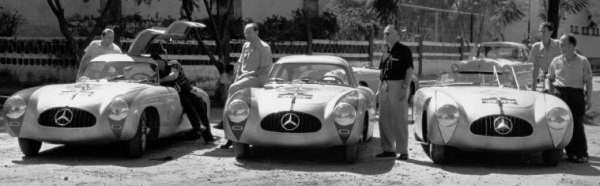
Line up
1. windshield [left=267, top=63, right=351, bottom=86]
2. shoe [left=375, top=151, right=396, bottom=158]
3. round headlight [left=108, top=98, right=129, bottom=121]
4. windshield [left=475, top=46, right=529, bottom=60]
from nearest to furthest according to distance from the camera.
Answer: round headlight [left=108, top=98, right=129, bottom=121], shoe [left=375, top=151, right=396, bottom=158], windshield [left=267, top=63, right=351, bottom=86], windshield [left=475, top=46, right=529, bottom=60]

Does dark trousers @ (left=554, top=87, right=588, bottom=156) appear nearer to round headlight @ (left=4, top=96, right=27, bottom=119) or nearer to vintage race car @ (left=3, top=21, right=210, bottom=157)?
vintage race car @ (left=3, top=21, right=210, bottom=157)

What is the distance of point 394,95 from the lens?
9.70 metres

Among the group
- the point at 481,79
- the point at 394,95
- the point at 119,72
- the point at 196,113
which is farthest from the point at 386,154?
the point at 119,72

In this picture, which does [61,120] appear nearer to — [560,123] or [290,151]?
[290,151]

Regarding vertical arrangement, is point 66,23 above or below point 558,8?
below

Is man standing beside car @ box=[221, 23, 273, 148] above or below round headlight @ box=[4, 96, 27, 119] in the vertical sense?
above

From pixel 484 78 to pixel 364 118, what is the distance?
5.60 ft

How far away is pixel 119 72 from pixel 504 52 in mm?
13375

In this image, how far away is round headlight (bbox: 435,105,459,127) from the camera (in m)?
8.95

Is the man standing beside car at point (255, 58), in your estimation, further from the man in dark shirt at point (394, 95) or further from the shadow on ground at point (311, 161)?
the man in dark shirt at point (394, 95)

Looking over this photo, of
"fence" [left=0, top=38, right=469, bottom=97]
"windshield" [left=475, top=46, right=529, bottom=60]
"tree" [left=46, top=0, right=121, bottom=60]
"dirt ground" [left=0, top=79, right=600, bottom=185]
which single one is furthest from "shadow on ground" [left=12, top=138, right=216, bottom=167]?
"windshield" [left=475, top=46, right=529, bottom=60]

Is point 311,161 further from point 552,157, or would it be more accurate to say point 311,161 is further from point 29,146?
point 29,146

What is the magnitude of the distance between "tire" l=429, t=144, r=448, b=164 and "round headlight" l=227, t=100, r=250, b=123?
2068 millimetres

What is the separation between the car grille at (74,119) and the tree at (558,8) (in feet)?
35.4
